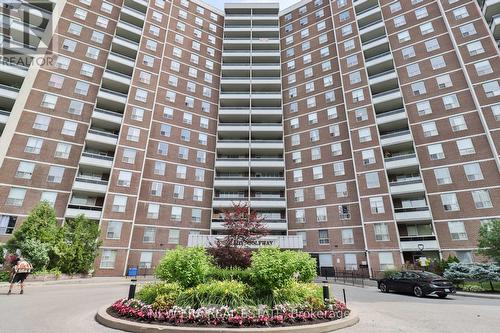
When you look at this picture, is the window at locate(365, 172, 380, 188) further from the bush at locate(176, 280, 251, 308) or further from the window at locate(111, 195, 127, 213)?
the window at locate(111, 195, 127, 213)

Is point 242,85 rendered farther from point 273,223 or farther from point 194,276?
point 194,276

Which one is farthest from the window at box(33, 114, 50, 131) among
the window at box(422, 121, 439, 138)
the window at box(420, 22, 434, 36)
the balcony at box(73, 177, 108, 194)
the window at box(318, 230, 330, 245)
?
the window at box(420, 22, 434, 36)

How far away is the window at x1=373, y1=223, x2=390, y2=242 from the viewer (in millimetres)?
32597

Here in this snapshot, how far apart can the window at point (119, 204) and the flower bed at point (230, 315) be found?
26451mm

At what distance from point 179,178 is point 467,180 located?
36.8 meters

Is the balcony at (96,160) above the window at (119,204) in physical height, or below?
above

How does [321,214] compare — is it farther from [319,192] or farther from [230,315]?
[230,315]

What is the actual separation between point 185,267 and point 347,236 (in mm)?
29977

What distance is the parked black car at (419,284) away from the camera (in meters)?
17.0

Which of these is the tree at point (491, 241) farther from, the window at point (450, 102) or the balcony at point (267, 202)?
the balcony at point (267, 202)

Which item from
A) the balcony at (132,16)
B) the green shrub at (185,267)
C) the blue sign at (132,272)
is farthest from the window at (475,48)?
the blue sign at (132,272)

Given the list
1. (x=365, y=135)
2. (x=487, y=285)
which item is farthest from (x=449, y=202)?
(x=365, y=135)

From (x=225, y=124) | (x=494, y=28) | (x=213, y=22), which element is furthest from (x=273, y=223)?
(x=213, y=22)

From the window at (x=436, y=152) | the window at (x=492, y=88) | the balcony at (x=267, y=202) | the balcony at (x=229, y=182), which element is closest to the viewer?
the window at (x=492, y=88)
